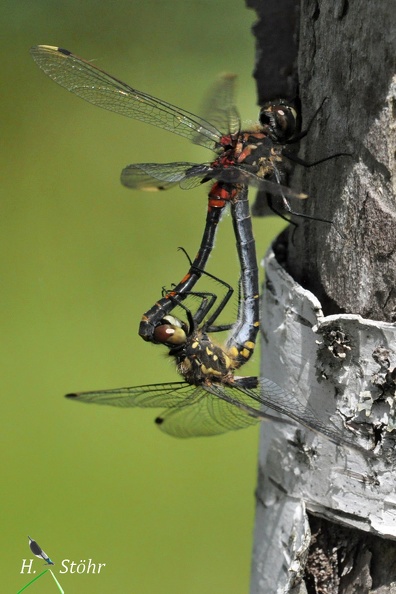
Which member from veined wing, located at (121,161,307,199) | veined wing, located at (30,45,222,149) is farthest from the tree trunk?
veined wing, located at (30,45,222,149)

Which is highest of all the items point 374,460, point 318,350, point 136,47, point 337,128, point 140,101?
point 136,47

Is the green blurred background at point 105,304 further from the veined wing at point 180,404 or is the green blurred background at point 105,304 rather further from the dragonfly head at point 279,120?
the dragonfly head at point 279,120

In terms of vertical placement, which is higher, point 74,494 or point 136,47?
point 136,47

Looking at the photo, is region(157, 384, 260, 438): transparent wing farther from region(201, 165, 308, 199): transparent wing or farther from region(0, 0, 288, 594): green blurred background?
region(0, 0, 288, 594): green blurred background

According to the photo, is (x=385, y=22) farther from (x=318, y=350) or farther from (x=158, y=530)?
(x=158, y=530)

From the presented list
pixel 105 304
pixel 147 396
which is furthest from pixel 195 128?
pixel 105 304

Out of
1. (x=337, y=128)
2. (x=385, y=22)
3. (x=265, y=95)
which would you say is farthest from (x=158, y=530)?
(x=385, y=22)

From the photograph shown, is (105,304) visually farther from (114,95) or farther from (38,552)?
(114,95)
